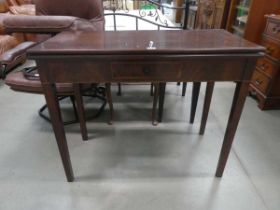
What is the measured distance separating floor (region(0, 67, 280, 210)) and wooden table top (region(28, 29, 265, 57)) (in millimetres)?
784

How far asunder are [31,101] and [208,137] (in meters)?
1.72

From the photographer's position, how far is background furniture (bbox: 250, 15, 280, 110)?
1757mm

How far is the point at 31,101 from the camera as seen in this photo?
2062 millimetres

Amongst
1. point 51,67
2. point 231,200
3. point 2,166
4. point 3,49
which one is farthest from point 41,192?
point 3,49

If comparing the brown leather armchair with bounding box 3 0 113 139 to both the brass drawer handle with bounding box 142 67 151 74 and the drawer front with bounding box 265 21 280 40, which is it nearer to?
the brass drawer handle with bounding box 142 67 151 74

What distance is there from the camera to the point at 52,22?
133cm

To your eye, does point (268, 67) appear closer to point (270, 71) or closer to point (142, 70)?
point (270, 71)

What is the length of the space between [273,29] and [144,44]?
1.52 m

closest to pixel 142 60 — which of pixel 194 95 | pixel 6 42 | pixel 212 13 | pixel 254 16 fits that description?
pixel 194 95

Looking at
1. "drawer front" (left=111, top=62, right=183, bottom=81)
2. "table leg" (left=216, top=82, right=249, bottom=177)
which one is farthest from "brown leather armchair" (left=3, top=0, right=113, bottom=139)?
"table leg" (left=216, top=82, right=249, bottom=177)

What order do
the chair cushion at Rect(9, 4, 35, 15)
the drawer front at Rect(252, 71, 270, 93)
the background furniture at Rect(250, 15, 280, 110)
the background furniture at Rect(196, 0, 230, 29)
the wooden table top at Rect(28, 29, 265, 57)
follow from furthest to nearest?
the chair cushion at Rect(9, 4, 35, 15)
the background furniture at Rect(196, 0, 230, 29)
the drawer front at Rect(252, 71, 270, 93)
the background furniture at Rect(250, 15, 280, 110)
the wooden table top at Rect(28, 29, 265, 57)

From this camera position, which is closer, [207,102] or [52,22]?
[52,22]

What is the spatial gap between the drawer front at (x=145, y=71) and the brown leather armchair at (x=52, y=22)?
608 millimetres

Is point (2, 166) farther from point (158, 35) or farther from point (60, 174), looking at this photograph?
point (158, 35)
